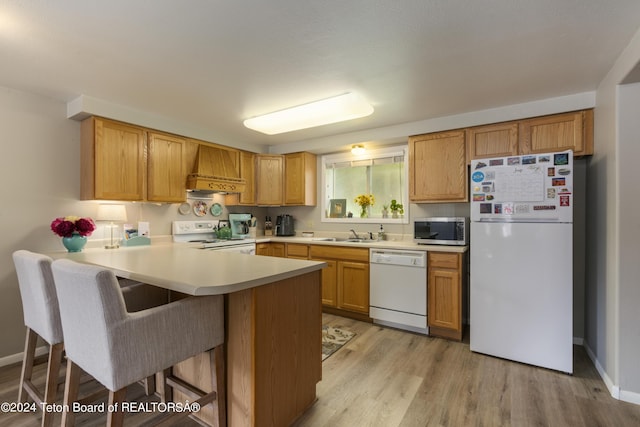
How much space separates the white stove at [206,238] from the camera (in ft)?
12.0

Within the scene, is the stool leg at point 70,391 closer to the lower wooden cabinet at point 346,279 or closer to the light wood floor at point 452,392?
the light wood floor at point 452,392

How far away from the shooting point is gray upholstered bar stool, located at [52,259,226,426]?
1219mm

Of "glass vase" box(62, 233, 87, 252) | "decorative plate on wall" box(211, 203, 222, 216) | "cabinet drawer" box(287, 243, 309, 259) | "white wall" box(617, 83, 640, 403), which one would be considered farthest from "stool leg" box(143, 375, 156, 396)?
"white wall" box(617, 83, 640, 403)

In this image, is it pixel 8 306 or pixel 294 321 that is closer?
pixel 294 321

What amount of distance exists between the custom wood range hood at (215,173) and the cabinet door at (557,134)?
10.8 feet

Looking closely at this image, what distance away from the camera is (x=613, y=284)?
6.93 feet

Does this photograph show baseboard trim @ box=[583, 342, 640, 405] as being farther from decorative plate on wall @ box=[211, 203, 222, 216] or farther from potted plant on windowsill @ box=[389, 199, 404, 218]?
decorative plate on wall @ box=[211, 203, 222, 216]

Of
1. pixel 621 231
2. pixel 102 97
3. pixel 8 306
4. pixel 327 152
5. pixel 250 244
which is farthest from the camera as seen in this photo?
pixel 327 152

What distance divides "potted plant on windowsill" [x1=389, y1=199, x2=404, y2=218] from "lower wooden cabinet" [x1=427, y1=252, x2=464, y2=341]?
3.09 feet

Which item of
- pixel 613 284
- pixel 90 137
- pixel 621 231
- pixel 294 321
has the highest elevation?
pixel 90 137

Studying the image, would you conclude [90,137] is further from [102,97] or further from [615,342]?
[615,342]

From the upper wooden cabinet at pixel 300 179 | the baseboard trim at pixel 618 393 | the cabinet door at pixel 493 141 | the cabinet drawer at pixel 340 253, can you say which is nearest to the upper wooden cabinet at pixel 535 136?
the cabinet door at pixel 493 141

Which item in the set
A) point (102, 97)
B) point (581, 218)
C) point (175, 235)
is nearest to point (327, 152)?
point (175, 235)

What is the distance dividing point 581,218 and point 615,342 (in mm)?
1253
